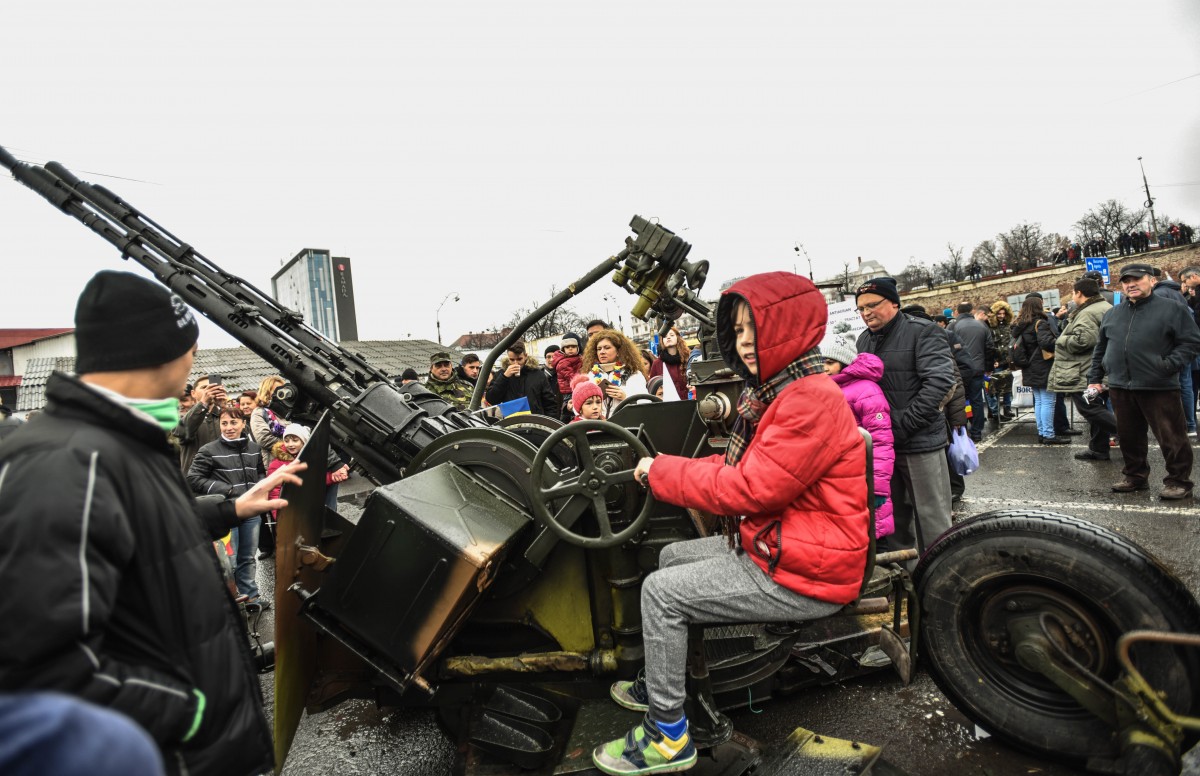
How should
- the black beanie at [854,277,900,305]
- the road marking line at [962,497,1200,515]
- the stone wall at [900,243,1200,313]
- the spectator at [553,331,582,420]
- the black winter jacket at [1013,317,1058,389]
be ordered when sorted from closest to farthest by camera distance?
the black beanie at [854,277,900,305] < the road marking line at [962,497,1200,515] < the spectator at [553,331,582,420] < the black winter jacket at [1013,317,1058,389] < the stone wall at [900,243,1200,313]

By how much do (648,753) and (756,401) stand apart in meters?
1.31

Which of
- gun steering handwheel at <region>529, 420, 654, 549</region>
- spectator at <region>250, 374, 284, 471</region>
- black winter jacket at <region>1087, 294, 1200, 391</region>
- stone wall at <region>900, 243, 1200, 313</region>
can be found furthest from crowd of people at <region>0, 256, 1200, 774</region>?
stone wall at <region>900, 243, 1200, 313</region>

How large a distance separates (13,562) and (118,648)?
0.31m

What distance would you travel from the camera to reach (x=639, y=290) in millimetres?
3922

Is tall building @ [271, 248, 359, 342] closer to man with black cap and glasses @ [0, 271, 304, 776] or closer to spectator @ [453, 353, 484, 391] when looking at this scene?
spectator @ [453, 353, 484, 391]

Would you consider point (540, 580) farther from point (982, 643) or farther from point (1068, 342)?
point (1068, 342)

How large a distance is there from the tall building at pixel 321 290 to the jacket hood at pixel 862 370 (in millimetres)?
19862

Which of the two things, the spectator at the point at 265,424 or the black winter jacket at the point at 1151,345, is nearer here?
the black winter jacket at the point at 1151,345

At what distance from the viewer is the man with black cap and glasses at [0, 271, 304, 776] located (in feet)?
3.94

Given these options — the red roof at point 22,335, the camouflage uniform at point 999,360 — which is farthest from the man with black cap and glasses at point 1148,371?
the red roof at point 22,335

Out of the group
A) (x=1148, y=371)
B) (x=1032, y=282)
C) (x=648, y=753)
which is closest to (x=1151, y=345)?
(x=1148, y=371)

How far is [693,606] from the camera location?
226 centimetres

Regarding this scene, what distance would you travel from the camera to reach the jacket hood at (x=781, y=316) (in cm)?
213

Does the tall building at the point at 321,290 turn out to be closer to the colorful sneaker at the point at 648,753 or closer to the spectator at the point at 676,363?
the spectator at the point at 676,363
